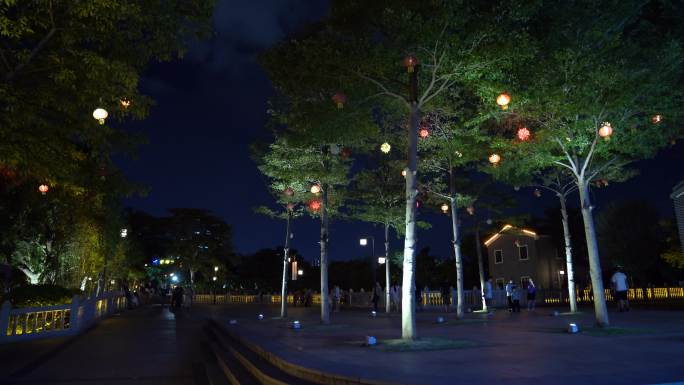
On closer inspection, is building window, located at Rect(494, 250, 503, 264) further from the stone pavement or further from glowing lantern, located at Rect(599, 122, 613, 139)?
the stone pavement

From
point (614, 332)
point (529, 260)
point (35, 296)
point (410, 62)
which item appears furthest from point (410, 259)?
point (529, 260)

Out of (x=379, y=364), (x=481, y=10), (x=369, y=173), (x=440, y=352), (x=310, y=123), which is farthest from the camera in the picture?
(x=369, y=173)

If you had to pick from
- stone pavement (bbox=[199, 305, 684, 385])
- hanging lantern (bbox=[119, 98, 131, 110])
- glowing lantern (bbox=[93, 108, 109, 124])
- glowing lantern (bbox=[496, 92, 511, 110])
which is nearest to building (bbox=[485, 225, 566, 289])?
stone pavement (bbox=[199, 305, 684, 385])

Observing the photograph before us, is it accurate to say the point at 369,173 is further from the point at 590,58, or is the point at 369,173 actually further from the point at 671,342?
the point at 671,342

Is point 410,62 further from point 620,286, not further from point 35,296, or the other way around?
point 620,286

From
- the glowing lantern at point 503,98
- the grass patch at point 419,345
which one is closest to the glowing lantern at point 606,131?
the glowing lantern at point 503,98

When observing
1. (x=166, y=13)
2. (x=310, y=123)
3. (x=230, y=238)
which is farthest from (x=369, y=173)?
(x=230, y=238)

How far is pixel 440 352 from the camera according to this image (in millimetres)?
9141

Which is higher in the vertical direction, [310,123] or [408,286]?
[310,123]

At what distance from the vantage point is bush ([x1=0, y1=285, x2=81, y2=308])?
1686 cm

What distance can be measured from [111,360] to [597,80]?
519 inches

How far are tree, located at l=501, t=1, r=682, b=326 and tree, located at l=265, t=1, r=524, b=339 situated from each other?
1806mm

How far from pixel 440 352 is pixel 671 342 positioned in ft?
15.8

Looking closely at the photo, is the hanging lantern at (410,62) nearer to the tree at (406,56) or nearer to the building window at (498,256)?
the tree at (406,56)
